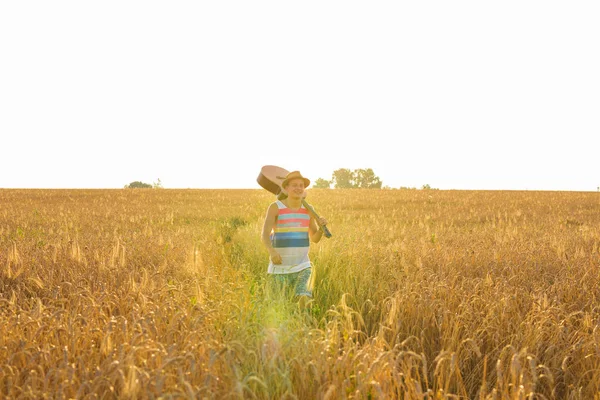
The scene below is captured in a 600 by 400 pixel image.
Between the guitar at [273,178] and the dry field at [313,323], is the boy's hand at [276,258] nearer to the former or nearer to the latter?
the dry field at [313,323]

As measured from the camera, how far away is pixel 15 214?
44.5ft

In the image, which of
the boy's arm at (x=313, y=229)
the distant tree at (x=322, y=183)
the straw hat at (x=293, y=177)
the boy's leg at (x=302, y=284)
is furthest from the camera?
the distant tree at (x=322, y=183)

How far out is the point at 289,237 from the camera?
5152 mm

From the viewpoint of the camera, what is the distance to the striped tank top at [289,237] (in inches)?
203

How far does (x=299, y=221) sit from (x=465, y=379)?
235 cm

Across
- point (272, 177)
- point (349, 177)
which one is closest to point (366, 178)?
point (349, 177)

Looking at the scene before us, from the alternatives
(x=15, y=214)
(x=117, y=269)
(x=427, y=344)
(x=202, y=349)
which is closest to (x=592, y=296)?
(x=427, y=344)

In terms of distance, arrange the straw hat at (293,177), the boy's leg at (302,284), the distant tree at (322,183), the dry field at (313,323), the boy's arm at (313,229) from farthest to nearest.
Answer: the distant tree at (322,183)
the boy's arm at (313,229)
the straw hat at (293,177)
the boy's leg at (302,284)
the dry field at (313,323)

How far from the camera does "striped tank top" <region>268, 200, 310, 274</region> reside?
5152 millimetres

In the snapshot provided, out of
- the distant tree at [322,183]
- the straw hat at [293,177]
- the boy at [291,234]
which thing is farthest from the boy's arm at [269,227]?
the distant tree at [322,183]

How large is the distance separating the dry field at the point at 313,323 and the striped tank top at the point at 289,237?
43cm

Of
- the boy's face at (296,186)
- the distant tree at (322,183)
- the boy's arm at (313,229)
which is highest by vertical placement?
the distant tree at (322,183)

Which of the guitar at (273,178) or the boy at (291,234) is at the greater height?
the guitar at (273,178)

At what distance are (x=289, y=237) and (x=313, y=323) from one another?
1015mm
